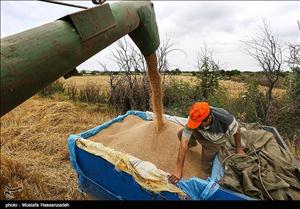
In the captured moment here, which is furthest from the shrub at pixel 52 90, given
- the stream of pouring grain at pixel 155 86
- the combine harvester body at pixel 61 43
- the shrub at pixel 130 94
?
the combine harvester body at pixel 61 43

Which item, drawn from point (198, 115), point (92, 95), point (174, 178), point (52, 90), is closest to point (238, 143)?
point (198, 115)

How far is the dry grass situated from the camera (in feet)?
14.8

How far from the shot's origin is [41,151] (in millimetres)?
6328

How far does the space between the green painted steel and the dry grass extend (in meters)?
3.51

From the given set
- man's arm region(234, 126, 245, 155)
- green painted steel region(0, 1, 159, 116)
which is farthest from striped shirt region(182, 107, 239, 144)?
green painted steel region(0, 1, 159, 116)

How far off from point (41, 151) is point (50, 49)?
5.73 metres

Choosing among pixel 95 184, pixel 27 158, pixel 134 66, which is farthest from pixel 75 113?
pixel 95 184

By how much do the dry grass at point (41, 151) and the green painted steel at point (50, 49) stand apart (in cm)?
351

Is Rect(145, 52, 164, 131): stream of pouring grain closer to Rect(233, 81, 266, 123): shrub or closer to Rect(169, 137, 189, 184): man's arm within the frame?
Rect(169, 137, 189, 184): man's arm

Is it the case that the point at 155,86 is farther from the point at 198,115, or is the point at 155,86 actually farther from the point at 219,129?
the point at 219,129

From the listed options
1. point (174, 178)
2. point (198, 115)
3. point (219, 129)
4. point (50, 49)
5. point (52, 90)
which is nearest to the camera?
point (50, 49)

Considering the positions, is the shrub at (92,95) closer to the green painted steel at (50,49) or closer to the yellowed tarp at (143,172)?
the yellowed tarp at (143,172)

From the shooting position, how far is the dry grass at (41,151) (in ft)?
14.8

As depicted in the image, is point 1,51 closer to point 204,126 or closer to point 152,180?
point 152,180
